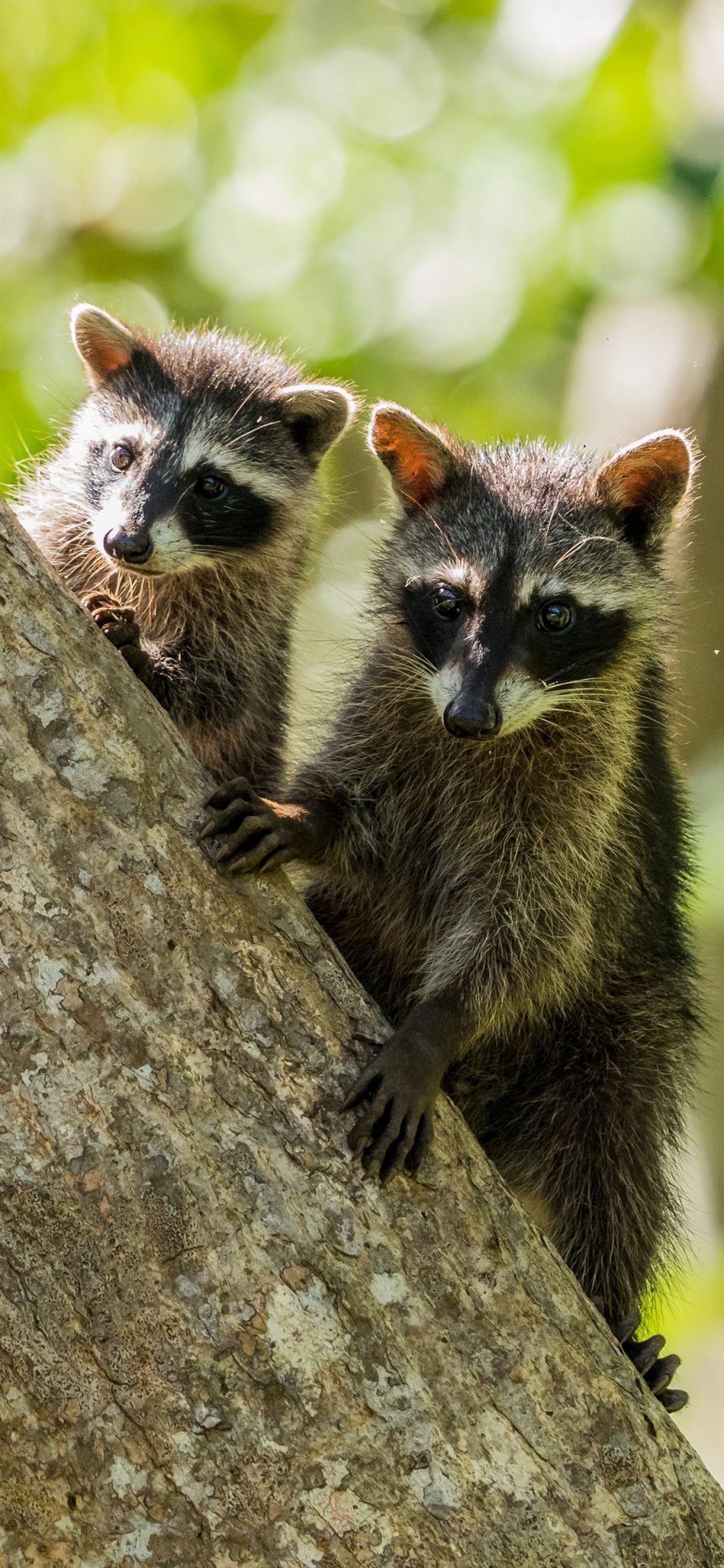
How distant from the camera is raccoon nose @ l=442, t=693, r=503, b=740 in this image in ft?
10.9

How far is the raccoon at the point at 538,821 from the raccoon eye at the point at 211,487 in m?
0.73

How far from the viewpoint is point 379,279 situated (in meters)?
6.57

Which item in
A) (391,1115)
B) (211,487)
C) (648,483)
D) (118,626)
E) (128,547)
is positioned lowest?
(391,1115)

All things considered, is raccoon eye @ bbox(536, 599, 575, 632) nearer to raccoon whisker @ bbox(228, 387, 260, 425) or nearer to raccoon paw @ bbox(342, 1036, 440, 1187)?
raccoon paw @ bbox(342, 1036, 440, 1187)

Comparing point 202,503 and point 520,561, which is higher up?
point 520,561

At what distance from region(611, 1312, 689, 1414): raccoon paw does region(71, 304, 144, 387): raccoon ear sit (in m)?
3.13

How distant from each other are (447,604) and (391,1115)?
1.48m

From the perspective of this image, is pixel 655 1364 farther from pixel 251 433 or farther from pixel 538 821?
pixel 251 433

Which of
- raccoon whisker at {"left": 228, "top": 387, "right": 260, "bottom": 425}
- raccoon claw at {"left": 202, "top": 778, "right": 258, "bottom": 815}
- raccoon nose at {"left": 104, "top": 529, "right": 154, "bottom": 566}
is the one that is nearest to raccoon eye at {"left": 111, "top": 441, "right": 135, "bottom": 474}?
raccoon whisker at {"left": 228, "top": 387, "right": 260, "bottom": 425}

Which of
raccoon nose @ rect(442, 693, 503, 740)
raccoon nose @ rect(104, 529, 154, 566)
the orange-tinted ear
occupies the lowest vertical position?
raccoon nose @ rect(104, 529, 154, 566)

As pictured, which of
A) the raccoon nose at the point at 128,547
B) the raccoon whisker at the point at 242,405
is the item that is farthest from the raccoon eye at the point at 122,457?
the raccoon nose at the point at 128,547

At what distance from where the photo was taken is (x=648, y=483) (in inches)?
152

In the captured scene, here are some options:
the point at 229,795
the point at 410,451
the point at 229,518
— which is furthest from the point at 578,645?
the point at 229,518

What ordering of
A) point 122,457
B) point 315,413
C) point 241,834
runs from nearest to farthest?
point 241,834 → point 122,457 → point 315,413
